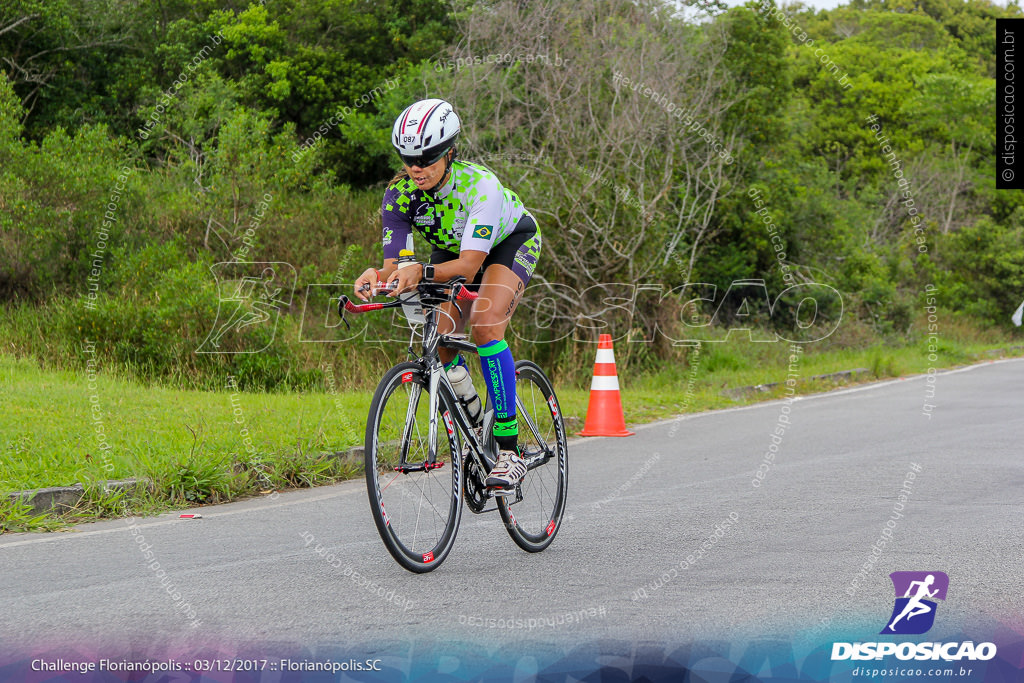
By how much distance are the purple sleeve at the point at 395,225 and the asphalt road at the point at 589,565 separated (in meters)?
1.62

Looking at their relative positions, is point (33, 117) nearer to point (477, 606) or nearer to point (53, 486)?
point (53, 486)

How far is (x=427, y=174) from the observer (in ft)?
17.0

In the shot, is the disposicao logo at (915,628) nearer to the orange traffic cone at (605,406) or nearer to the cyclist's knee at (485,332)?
the cyclist's knee at (485,332)

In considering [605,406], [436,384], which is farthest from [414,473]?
[605,406]

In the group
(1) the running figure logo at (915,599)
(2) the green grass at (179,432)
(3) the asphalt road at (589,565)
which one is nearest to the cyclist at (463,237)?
(3) the asphalt road at (589,565)

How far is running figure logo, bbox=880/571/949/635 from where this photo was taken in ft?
14.1

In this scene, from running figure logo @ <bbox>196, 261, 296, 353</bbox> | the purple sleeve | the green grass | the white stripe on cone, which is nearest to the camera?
the purple sleeve

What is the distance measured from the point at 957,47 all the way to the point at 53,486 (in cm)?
5965

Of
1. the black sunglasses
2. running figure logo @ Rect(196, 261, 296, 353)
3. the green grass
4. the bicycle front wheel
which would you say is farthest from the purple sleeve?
running figure logo @ Rect(196, 261, 296, 353)

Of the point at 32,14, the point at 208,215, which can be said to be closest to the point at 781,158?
the point at 208,215

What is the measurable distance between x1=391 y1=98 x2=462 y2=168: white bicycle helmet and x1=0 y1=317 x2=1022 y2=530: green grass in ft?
11.2

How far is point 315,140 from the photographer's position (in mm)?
23344

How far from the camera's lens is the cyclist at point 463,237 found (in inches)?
199

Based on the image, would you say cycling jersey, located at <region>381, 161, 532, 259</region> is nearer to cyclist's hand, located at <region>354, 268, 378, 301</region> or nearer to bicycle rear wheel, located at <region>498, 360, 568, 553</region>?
cyclist's hand, located at <region>354, 268, 378, 301</region>
